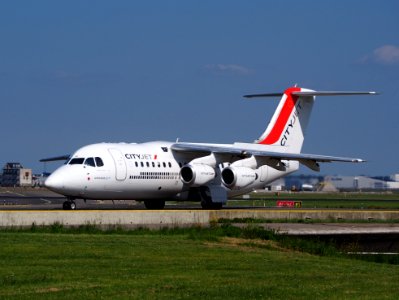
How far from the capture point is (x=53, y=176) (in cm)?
3981

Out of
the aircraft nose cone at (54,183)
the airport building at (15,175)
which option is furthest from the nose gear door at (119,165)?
the airport building at (15,175)

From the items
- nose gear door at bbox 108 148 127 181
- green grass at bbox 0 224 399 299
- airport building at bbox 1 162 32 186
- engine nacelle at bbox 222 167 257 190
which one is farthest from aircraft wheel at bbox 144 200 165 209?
airport building at bbox 1 162 32 186

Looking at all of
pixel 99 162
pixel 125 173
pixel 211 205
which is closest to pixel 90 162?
pixel 99 162

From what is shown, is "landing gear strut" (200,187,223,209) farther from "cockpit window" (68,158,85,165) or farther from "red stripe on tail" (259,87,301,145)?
"cockpit window" (68,158,85,165)

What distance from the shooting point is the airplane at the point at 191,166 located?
4097 cm

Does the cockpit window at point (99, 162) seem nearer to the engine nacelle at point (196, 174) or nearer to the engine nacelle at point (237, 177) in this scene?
the engine nacelle at point (196, 174)

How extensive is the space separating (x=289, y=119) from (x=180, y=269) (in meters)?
34.3

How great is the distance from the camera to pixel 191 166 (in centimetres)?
4481

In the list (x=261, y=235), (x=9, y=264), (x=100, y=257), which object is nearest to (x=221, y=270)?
(x=100, y=257)

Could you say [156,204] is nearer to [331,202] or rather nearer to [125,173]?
[125,173]

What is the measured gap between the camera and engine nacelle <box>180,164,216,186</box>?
44.7m

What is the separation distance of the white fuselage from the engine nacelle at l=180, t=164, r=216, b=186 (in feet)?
1.18

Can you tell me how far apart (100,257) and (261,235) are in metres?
6.86

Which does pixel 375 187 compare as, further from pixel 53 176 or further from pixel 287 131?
pixel 53 176
